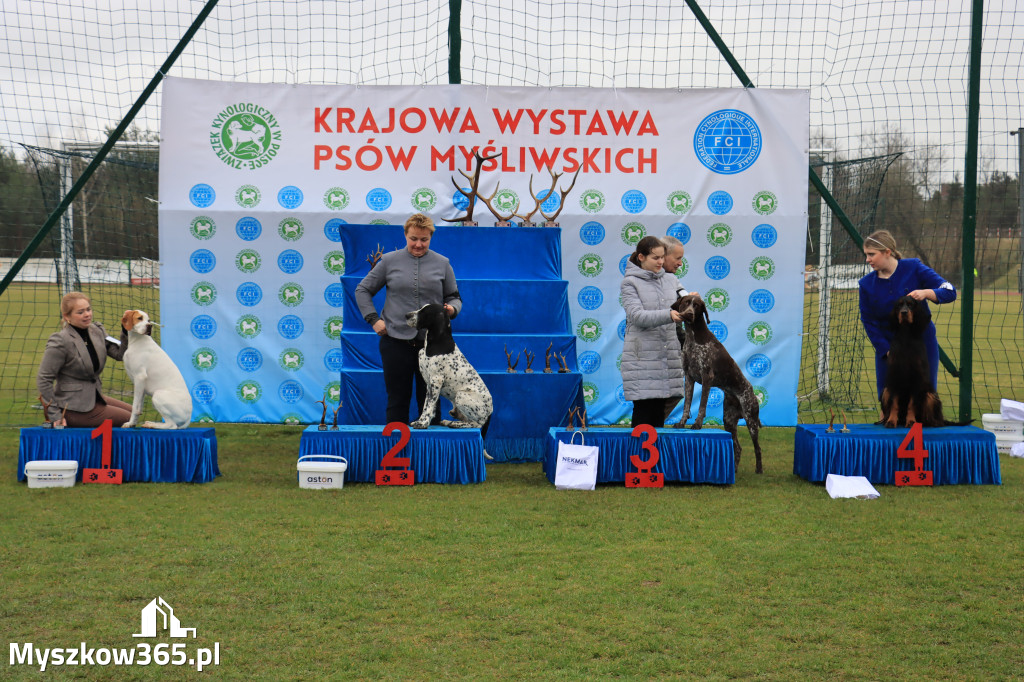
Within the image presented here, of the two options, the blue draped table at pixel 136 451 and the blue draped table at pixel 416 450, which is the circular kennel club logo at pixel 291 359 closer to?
the blue draped table at pixel 136 451

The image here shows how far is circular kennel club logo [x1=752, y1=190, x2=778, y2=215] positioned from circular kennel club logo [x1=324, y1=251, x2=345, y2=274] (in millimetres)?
3851

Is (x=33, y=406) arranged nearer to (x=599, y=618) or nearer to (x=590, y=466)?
(x=590, y=466)

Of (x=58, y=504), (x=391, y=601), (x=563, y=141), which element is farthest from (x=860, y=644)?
(x=563, y=141)

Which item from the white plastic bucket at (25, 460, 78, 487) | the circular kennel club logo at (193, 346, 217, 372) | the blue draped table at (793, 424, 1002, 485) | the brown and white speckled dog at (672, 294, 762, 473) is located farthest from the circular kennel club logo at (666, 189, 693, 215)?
the white plastic bucket at (25, 460, 78, 487)

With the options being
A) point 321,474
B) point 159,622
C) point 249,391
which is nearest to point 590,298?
point 249,391

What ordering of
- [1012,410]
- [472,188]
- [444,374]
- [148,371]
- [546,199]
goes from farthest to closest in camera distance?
1. [546,199]
2. [472,188]
3. [1012,410]
4. [444,374]
5. [148,371]

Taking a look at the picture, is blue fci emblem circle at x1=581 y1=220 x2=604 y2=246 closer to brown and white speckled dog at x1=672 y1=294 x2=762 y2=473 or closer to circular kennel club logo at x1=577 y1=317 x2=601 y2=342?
circular kennel club logo at x1=577 y1=317 x2=601 y2=342

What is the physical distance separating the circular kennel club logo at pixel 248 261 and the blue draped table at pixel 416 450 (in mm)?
2903

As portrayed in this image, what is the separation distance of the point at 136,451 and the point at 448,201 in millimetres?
3609

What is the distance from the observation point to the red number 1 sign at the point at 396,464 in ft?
19.8

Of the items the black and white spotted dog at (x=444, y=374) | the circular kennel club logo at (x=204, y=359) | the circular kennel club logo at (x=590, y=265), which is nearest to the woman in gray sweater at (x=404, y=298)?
the black and white spotted dog at (x=444, y=374)

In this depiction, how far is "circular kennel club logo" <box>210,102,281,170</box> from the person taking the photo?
8359 mm

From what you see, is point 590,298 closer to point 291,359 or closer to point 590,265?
point 590,265

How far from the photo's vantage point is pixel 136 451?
605 centimetres
